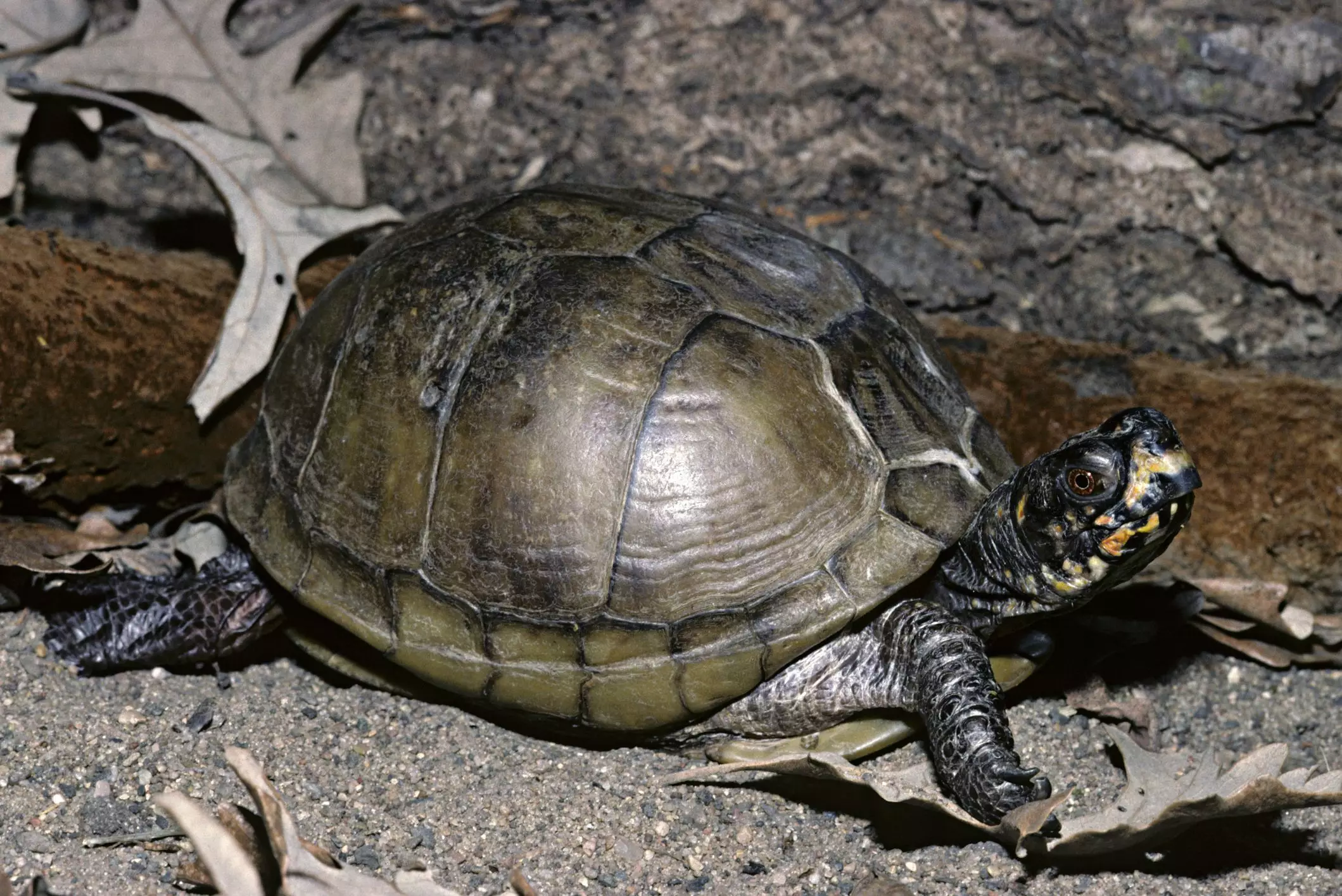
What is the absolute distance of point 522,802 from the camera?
276 centimetres

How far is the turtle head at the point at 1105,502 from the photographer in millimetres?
2569

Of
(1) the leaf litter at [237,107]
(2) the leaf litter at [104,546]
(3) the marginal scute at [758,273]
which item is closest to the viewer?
(3) the marginal scute at [758,273]

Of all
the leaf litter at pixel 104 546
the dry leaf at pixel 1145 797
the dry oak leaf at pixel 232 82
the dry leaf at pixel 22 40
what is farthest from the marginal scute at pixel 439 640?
the dry leaf at pixel 22 40

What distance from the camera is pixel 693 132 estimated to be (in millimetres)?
4160

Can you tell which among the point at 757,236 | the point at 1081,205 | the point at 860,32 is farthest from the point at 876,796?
the point at 860,32

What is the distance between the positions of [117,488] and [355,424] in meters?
0.94

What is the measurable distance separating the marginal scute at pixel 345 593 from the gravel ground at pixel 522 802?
0.26 meters

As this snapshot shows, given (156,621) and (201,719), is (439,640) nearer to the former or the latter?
(201,719)

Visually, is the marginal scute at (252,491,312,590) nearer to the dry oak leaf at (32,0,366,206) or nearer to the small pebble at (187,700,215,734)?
the small pebble at (187,700,215,734)

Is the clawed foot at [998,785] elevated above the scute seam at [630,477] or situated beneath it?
situated beneath

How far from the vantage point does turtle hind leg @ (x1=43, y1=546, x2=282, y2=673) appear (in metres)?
3.13

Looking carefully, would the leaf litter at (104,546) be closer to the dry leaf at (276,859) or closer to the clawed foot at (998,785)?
the dry leaf at (276,859)

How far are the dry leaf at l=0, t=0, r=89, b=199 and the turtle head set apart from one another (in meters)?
3.28

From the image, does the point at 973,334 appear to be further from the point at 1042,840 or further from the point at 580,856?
the point at 580,856
